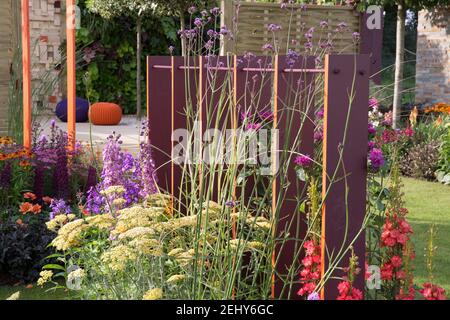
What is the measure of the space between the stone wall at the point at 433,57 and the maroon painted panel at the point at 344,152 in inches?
369

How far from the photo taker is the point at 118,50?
13.6 meters

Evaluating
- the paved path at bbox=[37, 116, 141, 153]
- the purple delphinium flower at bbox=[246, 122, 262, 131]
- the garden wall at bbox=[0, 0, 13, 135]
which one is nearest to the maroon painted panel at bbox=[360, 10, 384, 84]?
the paved path at bbox=[37, 116, 141, 153]

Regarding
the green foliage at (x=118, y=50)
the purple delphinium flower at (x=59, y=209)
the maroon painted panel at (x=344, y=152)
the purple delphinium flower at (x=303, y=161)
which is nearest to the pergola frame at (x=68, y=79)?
the purple delphinium flower at (x=59, y=209)

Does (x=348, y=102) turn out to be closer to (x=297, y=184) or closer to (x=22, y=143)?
(x=297, y=184)

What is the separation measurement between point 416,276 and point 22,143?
126 inches

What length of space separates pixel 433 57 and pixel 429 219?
22.1 ft

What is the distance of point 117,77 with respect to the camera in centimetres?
1385

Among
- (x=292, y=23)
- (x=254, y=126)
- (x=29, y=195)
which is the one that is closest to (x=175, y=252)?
(x=254, y=126)

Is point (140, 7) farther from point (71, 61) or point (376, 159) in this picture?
point (376, 159)

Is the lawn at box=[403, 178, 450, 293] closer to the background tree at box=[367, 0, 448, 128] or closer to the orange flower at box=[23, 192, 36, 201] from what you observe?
the background tree at box=[367, 0, 448, 128]

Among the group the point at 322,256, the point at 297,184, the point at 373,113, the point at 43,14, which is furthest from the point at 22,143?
the point at 43,14

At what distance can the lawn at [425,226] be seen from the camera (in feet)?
12.9

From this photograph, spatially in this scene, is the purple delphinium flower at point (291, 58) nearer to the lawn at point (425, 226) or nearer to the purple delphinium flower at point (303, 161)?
the purple delphinium flower at point (303, 161)

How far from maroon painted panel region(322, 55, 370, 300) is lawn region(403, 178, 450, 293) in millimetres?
1512
